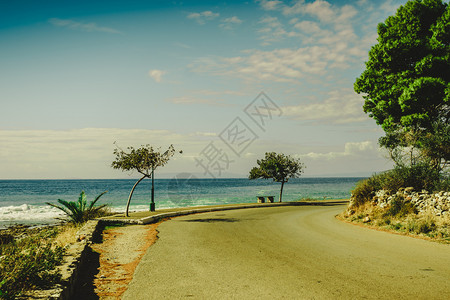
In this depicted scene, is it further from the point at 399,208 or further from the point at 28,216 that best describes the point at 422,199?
the point at 28,216

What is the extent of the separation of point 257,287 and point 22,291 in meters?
4.30

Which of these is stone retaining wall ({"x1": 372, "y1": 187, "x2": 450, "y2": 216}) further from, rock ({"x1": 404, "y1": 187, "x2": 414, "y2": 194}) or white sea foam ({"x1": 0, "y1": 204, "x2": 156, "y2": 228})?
white sea foam ({"x1": 0, "y1": 204, "x2": 156, "y2": 228})

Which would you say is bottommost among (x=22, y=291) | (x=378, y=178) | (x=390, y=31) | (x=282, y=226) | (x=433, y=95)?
(x=282, y=226)

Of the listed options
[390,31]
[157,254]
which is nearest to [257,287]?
[157,254]

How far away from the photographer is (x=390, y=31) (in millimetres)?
18344

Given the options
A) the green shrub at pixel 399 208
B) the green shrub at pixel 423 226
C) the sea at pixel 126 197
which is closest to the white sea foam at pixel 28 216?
the sea at pixel 126 197

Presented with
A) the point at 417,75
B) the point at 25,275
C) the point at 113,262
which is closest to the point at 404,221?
the point at 417,75

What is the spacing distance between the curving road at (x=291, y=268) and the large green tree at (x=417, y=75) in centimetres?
878

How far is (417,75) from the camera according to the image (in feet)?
57.8

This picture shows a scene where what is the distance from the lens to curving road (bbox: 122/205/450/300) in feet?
19.3

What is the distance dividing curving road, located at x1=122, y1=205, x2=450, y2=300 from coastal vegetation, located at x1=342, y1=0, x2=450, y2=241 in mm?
4121

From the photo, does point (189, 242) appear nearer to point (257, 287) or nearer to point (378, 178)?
point (257, 287)

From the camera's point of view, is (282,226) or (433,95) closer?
(282,226)

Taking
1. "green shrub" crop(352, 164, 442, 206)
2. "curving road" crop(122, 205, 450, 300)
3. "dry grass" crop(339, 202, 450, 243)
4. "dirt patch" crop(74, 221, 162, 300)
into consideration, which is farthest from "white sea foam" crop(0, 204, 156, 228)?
"green shrub" crop(352, 164, 442, 206)
